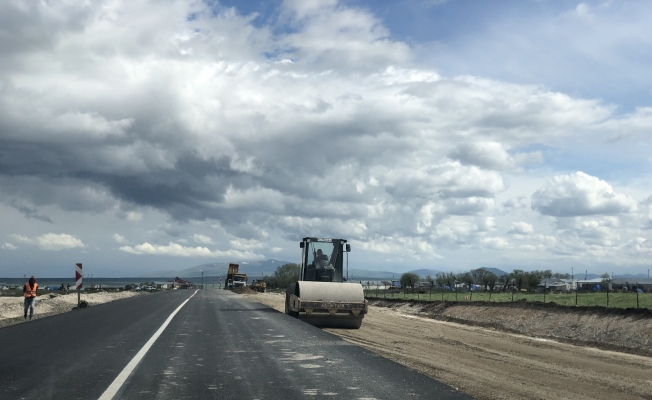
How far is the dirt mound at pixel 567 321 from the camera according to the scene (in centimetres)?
2341

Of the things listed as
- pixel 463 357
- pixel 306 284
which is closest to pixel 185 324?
pixel 306 284

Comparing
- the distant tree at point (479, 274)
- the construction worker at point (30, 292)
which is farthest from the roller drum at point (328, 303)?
the distant tree at point (479, 274)

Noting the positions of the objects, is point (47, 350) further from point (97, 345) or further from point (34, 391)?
point (34, 391)

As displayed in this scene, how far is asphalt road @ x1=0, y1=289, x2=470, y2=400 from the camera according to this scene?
8742 millimetres

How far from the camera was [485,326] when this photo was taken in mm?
32188

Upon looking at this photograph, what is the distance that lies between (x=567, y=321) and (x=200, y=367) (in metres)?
21.8

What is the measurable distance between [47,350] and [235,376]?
555 centimetres

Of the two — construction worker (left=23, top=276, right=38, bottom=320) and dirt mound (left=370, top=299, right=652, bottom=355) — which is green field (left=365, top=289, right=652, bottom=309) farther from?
construction worker (left=23, top=276, right=38, bottom=320)

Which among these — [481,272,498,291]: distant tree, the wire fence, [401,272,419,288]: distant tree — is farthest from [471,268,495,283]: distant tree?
the wire fence

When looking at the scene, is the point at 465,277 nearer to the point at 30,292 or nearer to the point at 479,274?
the point at 479,274

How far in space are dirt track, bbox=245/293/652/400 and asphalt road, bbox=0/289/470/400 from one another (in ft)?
3.63

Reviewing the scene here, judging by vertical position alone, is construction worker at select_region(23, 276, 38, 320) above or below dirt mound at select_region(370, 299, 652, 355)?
above

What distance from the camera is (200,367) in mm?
10914

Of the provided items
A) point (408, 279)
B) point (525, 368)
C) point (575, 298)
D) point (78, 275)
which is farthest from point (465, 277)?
point (525, 368)
